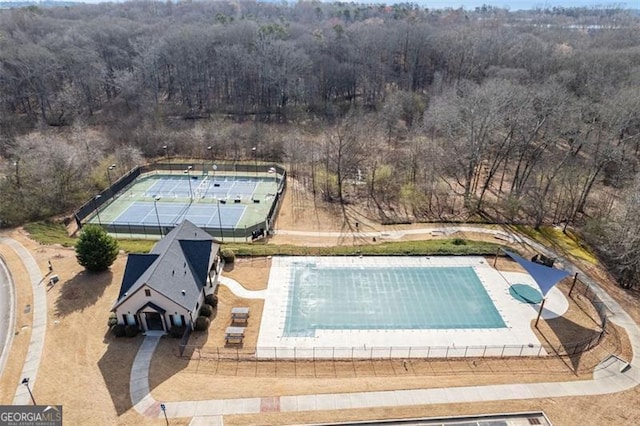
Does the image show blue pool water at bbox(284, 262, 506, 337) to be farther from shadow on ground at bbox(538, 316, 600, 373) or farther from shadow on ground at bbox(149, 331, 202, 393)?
shadow on ground at bbox(149, 331, 202, 393)

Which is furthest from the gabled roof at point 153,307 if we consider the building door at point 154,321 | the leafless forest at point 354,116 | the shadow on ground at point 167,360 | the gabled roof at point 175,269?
the leafless forest at point 354,116

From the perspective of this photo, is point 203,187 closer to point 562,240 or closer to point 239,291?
point 239,291

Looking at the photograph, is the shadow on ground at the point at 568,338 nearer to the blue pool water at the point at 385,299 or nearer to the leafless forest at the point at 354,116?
the blue pool water at the point at 385,299

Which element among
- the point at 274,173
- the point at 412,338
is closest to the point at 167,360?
the point at 412,338

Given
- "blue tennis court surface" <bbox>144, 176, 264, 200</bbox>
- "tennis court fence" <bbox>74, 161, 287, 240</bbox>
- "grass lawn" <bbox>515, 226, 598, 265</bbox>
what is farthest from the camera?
"blue tennis court surface" <bbox>144, 176, 264, 200</bbox>

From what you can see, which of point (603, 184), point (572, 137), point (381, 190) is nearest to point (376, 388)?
point (381, 190)

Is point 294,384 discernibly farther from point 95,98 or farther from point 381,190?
point 95,98

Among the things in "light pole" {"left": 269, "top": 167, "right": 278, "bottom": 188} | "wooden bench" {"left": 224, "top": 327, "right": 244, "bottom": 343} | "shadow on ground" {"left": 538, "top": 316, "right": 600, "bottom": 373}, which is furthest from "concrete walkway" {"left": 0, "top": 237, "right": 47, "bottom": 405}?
"shadow on ground" {"left": 538, "top": 316, "right": 600, "bottom": 373}
